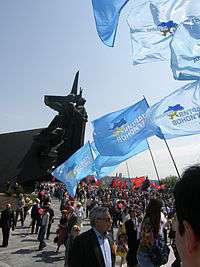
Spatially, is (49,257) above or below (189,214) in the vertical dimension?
below

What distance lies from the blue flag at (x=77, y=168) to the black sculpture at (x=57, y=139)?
23.3m

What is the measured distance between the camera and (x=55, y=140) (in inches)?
1635

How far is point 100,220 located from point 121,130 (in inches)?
278

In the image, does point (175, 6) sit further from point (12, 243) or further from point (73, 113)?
point (73, 113)

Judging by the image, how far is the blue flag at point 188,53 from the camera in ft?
26.7

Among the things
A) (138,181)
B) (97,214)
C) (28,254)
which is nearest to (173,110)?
(97,214)

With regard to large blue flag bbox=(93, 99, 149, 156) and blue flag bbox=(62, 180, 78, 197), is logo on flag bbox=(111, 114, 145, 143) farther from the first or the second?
blue flag bbox=(62, 180, 78, 197)

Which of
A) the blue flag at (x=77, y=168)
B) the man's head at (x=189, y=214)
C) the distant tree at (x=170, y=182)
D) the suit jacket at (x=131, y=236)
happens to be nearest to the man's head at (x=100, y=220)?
the distant tree at (x=170, y=182)

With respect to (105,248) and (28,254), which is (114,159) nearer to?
(28,254)

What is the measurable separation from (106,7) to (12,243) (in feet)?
32.1

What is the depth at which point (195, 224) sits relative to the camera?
1190 mm

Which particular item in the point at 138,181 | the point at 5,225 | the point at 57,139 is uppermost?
the point at 57,139

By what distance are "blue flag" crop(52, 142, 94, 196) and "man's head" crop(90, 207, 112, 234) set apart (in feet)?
36.7

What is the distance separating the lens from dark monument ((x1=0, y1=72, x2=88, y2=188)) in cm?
4041
